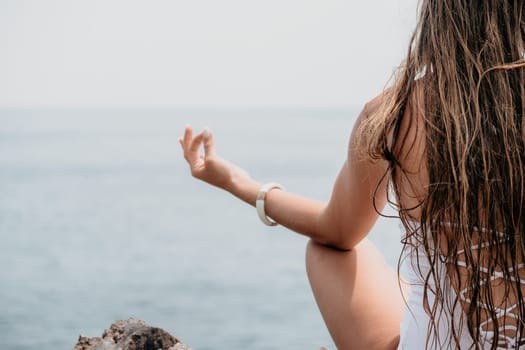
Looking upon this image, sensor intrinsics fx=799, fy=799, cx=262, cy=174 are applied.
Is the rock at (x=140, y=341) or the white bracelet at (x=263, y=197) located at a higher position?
the white bracelet at (x=263, y=197)

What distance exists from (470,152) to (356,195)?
1.34ft

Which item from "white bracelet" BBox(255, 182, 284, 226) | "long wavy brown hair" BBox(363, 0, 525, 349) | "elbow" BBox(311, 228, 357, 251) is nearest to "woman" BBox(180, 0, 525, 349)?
"long wavy brown hair" BBox(363, 0, 525, 349)

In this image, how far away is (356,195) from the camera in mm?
1647

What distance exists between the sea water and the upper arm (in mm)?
2713

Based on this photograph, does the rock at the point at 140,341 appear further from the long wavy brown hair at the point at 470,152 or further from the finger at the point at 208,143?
the long wavy brown hair at the point at 470,152

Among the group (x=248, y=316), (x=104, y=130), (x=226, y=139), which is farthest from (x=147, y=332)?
(x=104, y=130)

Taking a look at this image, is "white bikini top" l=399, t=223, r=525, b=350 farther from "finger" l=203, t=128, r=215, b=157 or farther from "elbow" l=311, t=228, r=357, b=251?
"finger" l=203, t=128, r=215, b=157

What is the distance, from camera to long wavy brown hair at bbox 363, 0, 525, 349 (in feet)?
4.16

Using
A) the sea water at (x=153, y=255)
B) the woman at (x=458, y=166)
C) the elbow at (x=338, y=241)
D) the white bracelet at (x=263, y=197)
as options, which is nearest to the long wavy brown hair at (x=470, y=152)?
the woman at (x=458, y=166)

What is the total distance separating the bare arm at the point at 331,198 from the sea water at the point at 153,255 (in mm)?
2419

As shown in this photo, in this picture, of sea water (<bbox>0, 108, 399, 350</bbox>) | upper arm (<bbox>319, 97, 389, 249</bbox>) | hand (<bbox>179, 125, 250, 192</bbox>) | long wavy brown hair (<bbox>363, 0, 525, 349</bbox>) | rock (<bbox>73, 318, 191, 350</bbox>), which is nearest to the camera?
long wavy brown hair (<bbox>363, 0, 525, 349</bbox>)

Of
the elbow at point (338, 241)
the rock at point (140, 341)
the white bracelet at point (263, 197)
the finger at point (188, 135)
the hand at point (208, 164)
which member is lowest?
the rock at point (140, 341)

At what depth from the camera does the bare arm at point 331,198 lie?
1580 mm

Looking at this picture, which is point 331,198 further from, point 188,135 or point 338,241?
point 188,135
